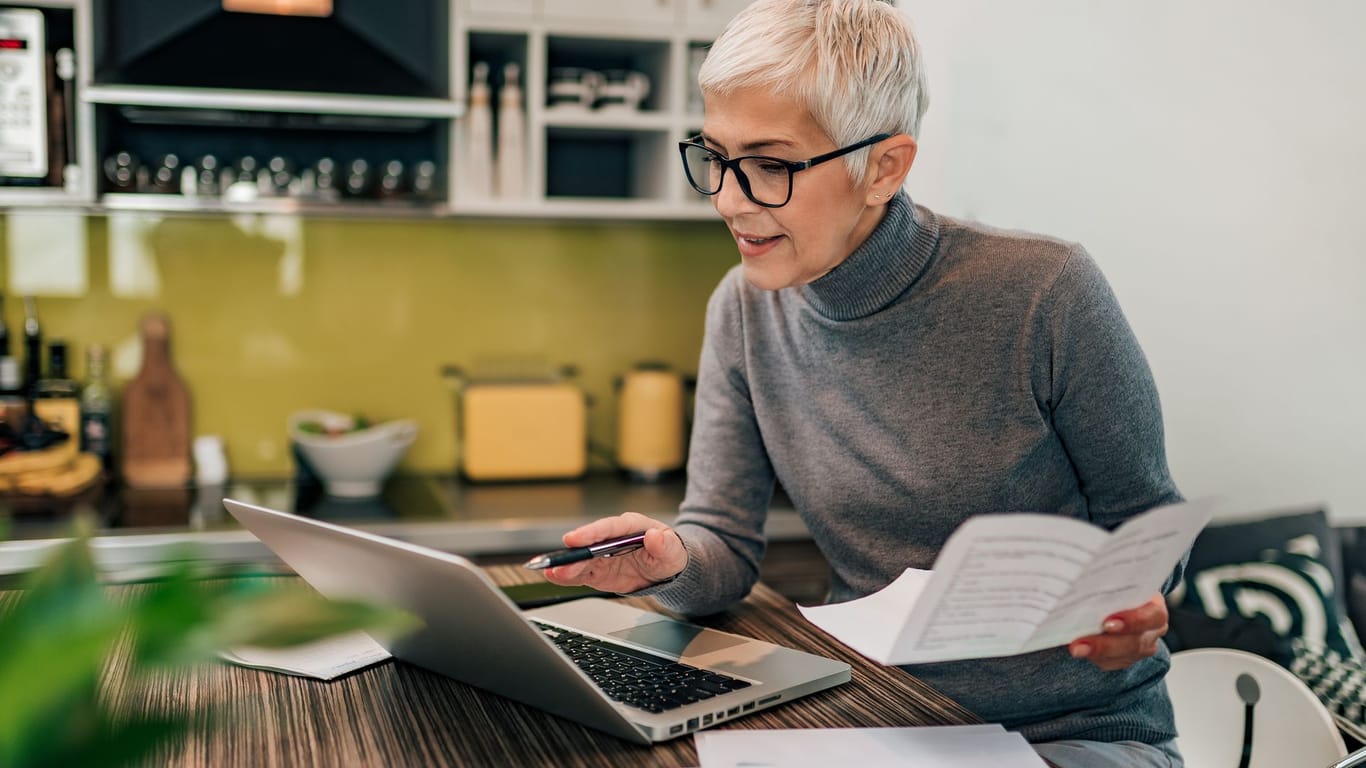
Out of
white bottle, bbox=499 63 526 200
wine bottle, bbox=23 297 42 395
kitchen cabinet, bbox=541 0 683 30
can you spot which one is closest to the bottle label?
wine bottle, bbox=23 297 42 395

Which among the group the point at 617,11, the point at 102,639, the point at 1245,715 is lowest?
the point at 1245,715

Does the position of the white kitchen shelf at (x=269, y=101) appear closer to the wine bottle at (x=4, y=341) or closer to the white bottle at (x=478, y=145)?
the white bottle at (x=478, y=145)

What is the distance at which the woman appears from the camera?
1264 mm

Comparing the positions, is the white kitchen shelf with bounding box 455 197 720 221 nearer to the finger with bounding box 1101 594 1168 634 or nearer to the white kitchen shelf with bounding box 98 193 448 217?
the white kitchen shelf with bounding box 98 193 448 217

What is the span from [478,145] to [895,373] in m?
1.50

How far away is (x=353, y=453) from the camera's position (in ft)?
8.59

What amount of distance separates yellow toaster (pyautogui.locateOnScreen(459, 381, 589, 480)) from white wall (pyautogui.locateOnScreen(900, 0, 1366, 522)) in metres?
1.00

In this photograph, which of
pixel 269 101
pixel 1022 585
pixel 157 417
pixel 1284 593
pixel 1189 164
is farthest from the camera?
pixel 157 417

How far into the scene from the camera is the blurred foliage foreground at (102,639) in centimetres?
41

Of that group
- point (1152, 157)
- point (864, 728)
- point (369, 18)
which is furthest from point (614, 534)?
point (369, 18)

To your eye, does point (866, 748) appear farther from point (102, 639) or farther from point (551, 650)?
point (102, 639)

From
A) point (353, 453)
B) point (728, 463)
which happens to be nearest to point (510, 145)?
point (353, 453)

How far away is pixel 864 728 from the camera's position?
959 millimetres

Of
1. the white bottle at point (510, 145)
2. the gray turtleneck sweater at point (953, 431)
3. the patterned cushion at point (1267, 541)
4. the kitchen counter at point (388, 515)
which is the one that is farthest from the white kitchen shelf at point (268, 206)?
the patterned cushion at point (1267, 541)
